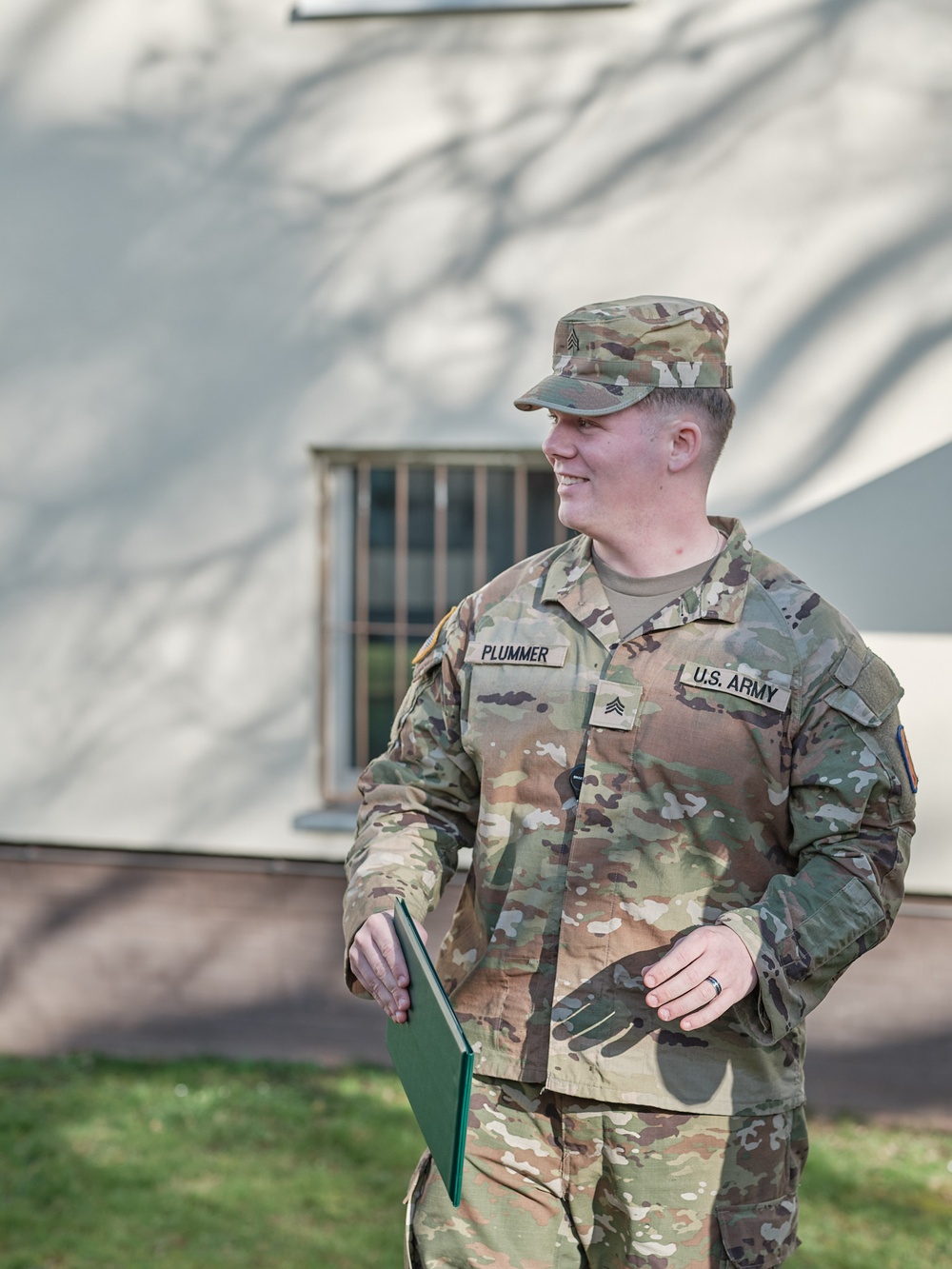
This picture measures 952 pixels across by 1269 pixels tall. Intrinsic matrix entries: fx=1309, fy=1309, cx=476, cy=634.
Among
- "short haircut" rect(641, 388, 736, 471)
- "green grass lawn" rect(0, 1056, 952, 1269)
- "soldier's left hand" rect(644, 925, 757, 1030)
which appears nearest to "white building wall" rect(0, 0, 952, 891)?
"green grass lawn" rect(0, 1056, 952, 1269)

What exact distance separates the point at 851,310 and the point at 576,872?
115 inches

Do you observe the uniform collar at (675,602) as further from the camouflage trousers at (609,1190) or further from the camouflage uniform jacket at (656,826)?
the camouflage trousers at (609,1190)

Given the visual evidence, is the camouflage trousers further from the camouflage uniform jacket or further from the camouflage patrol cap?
the camouflage patrol cap

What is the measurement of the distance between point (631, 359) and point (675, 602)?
40 cm

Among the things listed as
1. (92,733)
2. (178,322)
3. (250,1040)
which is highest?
(178,322)

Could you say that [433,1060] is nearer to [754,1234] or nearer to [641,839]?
[641,839]

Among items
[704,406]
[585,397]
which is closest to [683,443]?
[704,406]

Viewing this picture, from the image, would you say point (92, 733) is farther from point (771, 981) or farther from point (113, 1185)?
point (771, 981)

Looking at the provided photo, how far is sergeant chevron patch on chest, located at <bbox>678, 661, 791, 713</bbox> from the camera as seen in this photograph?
200 centimetres

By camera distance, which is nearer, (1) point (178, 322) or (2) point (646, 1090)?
(2) point (646, 1090)

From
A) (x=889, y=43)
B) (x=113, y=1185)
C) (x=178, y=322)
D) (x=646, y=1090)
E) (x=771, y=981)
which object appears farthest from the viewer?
(x=178, y=322)

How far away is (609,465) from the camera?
2107 millimetres

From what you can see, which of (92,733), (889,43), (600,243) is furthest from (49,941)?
(889,43)

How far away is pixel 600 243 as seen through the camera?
454 centimetres
